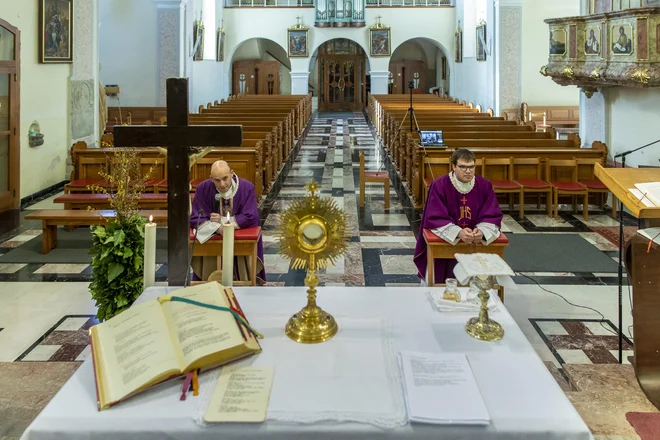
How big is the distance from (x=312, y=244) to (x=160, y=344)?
573mm

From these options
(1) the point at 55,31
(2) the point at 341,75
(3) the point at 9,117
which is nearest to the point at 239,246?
(3) the point at 9,117

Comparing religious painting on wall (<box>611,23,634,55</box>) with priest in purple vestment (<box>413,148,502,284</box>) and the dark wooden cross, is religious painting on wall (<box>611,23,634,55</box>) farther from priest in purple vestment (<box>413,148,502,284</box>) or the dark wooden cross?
the dark wooden cross

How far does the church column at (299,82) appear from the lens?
79.6 feet

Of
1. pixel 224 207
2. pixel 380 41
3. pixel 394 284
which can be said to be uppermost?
pixel 380 41

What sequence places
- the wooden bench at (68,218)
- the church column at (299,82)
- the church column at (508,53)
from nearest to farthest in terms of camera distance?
the wooden bench at (68,218) → the church column at (508,53) → the church column at (299,82)

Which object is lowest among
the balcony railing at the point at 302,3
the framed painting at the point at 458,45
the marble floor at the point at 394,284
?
the marble floor at the point at 394,284

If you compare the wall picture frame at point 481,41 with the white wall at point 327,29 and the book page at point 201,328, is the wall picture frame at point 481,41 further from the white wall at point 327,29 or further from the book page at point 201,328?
the book page at point 201,328

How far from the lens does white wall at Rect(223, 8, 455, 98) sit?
77.8 feet

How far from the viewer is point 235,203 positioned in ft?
14.6

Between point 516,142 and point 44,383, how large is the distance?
8.26 metres

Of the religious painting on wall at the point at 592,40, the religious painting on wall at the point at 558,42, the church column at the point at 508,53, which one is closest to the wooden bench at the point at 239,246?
the religious painting on wall at the point at 592,40

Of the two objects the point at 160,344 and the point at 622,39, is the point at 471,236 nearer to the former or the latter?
the point at 160,344

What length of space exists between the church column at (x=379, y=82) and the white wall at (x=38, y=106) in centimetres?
1591

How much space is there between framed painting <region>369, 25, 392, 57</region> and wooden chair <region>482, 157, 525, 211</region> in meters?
16.7
